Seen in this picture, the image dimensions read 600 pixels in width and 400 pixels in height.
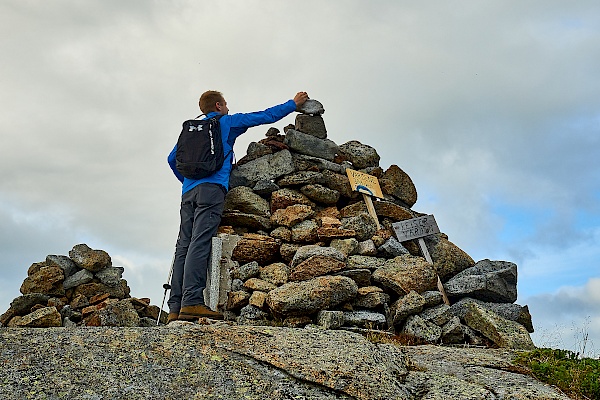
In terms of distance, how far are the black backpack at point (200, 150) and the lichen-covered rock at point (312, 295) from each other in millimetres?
2256

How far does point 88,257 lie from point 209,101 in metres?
4.81

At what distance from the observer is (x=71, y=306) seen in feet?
40.2

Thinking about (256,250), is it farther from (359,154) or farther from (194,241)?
(359,154)

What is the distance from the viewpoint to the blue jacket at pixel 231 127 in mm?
9656

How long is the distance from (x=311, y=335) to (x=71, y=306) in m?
7.34

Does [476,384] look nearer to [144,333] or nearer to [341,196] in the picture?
[144,333]

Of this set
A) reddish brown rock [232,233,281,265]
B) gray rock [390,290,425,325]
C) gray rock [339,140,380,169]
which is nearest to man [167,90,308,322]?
reddish brown rock [232,233,281,265]

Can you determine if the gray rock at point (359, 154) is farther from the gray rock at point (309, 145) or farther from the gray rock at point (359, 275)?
the gray rock at point (359, 275)

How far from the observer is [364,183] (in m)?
12.6

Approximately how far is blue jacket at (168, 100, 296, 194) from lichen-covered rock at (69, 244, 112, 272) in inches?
160

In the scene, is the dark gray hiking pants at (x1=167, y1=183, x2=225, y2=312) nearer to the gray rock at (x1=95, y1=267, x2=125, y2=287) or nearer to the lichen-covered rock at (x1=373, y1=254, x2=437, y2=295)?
the lichen-covered rock at (x1=373, y1=254, x2=437, y2=295)

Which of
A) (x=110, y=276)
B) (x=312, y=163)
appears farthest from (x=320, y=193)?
(x=110, y=276)

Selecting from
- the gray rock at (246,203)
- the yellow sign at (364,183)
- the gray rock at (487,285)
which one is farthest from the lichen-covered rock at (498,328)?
the gray rock at (246,203)

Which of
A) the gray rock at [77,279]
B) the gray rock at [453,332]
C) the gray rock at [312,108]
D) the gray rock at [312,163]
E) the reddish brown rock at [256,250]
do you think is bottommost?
the gray rock at [453,332]
